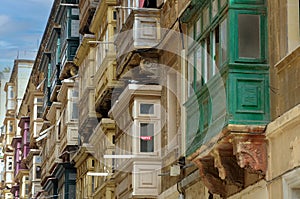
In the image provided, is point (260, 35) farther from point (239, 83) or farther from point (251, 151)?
point (251, 151)

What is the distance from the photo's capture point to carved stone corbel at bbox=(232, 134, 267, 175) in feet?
51.5

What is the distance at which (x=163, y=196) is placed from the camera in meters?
23.1

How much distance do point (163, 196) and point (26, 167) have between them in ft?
128

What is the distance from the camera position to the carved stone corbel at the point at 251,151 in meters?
15.7

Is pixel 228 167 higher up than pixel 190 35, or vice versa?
pixel 190 35

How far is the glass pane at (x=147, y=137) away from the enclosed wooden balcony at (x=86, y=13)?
10804 millimetres

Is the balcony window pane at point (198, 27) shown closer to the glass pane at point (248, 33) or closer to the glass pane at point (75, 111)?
the glass pane at point (248, 33)

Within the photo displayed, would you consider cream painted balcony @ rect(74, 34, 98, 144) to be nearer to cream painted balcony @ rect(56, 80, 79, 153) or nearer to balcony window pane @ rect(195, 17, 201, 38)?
cream painted balcony @ rect(56, 80, 79, 153)

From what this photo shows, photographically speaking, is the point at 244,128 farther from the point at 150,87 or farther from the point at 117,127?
the point at 117,127

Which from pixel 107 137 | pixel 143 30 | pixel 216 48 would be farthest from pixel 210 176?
pixel 107 137

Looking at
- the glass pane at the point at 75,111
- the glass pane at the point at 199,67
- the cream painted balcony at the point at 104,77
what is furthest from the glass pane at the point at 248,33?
the glass pane at the point at 75,111

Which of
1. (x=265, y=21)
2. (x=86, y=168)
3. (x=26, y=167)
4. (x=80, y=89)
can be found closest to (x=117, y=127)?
(x=86, y=168)

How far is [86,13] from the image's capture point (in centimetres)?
3606

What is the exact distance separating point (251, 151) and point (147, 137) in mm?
8891
